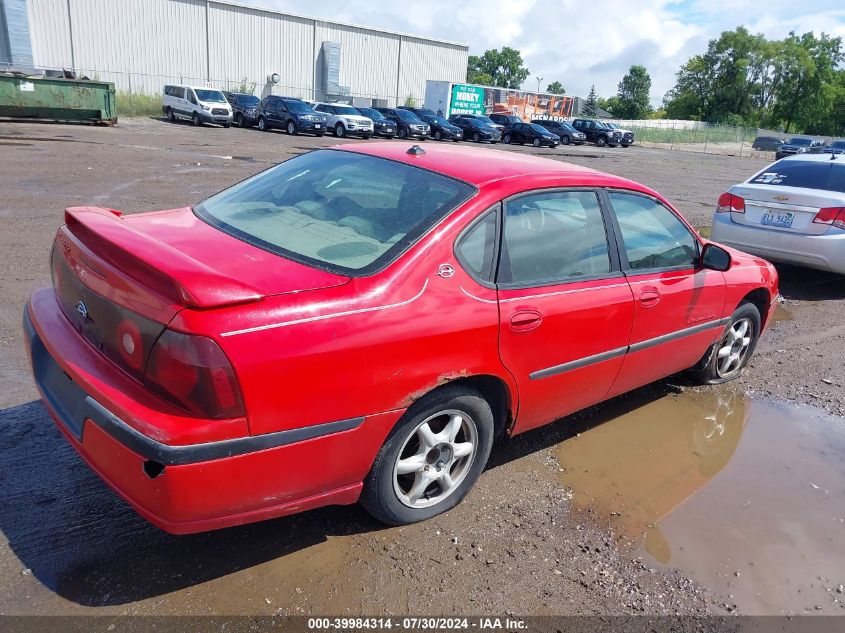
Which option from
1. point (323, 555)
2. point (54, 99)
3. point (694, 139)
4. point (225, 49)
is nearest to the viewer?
point (323, 555)

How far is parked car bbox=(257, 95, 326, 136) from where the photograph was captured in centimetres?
2959

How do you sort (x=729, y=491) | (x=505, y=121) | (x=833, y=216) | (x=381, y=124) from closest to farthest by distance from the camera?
1. (x=729, y=491)
2. (x=833, y=216)
3. (x=381, y=124)
4. (x=505, y=121)

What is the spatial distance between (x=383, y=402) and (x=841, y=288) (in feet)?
25.2

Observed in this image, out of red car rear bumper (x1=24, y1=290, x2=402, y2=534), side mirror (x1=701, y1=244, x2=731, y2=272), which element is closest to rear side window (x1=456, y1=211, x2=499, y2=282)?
red car rear bumper (x1=24, y1=290, x2=402, y2=534)

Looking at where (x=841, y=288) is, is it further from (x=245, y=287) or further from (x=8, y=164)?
(x=8, y=164)

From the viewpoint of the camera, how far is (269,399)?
7.41 feet

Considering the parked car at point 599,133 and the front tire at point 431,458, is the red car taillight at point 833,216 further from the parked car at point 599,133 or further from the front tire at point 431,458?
the parked car at point 599,133

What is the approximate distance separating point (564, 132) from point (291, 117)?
1972 cm

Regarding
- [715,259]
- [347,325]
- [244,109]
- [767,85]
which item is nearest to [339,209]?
[347,325]

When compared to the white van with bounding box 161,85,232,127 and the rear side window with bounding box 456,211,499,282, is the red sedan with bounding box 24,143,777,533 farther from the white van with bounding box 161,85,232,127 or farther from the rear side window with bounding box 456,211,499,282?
the white van with bounding box 161,85,232,127

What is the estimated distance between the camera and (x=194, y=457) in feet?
7.11

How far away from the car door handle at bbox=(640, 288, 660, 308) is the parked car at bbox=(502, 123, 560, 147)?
119ft

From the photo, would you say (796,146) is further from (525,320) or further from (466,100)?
(525,320)

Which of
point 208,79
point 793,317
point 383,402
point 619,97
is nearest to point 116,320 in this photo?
point 383,402
